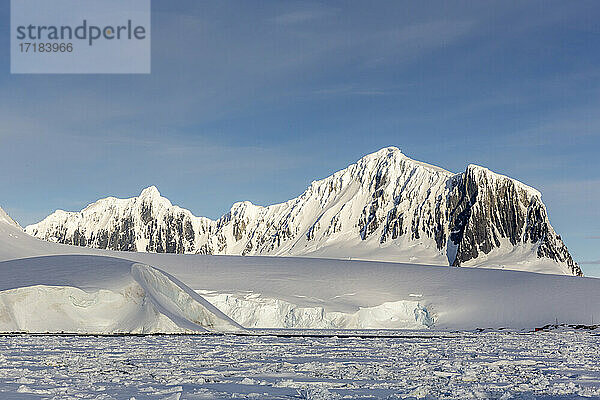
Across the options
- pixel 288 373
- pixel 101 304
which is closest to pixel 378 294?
pixel 101 304

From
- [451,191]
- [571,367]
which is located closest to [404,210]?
[451,191]

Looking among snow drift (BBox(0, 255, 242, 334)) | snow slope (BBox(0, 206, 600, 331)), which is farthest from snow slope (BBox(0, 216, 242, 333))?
snow slope (BBox(0, 206, 600, 331))

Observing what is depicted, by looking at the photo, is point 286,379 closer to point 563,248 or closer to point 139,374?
point 139,374

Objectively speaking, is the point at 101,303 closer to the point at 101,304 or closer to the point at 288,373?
the point at 101,304

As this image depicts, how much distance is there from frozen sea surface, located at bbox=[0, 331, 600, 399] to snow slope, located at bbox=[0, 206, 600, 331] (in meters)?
36.0

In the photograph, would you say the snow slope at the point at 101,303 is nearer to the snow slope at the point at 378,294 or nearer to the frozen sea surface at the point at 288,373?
the frozen sea surface at the point at 288,373

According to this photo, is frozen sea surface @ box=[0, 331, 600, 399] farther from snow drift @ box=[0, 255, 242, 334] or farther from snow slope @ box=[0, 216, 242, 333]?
snow slope @ box=[0, 216, 242, 333]

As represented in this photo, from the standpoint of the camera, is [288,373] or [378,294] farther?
[378,294]

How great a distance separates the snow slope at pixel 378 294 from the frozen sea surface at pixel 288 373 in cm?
3602

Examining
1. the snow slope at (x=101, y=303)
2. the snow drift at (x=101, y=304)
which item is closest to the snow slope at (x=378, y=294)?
the snow slope at (x=101, y=303)

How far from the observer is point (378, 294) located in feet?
217

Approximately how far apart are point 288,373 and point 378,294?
51.4 m

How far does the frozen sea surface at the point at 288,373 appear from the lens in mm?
12094

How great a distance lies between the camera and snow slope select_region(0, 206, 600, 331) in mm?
59281
